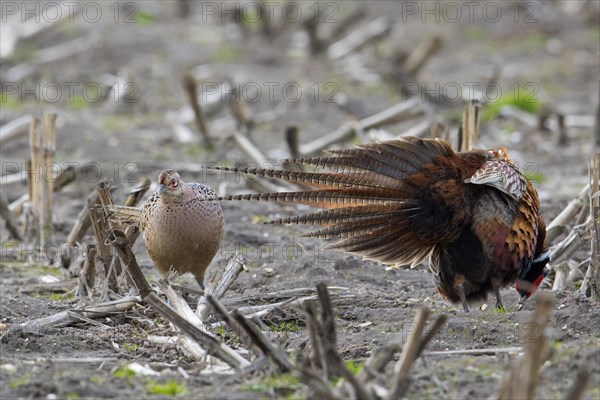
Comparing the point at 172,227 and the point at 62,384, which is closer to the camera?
the point at 62,384

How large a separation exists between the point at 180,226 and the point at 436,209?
4.76ft

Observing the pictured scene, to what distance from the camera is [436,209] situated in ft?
18.2

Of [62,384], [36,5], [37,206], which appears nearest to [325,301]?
[62,384]

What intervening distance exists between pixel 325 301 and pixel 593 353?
118 centimetres

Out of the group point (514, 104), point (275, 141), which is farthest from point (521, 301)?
point (514, 104)

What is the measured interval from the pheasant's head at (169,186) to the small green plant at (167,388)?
6.14 ft

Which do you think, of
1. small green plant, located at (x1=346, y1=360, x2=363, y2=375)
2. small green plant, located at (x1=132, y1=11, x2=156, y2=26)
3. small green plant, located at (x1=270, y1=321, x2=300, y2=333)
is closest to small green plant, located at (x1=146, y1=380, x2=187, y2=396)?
small green plant, located at (x1=346, y1=360, x2=363, y2=375)

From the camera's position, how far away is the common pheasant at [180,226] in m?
5.81

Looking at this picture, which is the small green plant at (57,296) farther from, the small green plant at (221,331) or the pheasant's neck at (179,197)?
the small green plant at (221,331)

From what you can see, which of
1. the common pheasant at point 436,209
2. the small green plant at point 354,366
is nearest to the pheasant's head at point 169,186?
the common pheasant at point 436,209

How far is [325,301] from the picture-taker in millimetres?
3863

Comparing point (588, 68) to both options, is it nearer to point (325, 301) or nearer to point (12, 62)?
point (12, 62)

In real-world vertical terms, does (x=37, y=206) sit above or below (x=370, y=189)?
below

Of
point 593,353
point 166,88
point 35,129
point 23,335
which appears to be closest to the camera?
point 593,353
